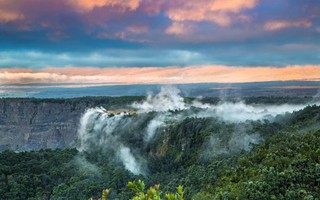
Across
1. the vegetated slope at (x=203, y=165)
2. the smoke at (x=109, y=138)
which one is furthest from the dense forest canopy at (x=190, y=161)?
the smoke at (x=109, y=138)

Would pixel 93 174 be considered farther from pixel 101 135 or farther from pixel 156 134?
pixel 101 135

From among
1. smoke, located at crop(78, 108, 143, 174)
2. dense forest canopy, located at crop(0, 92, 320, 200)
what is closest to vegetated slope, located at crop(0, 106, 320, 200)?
dense forest canopy, located at crop(0, 92, 320, 200)

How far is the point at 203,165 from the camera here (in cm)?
8188

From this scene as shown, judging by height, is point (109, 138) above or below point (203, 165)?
below

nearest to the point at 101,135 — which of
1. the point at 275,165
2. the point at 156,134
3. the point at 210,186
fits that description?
the point at 156,134

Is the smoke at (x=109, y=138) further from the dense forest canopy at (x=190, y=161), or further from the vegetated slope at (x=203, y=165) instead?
the vegetated slope at (x=203, y=165)

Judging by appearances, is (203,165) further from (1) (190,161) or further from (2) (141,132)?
(2) (141,132)

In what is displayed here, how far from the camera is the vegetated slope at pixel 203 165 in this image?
32.0 meters

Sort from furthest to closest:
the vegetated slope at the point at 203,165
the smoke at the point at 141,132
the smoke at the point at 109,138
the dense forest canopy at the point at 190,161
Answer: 1. the smoke at the point at 109,138
2. the smoke at the point at 141,132
3. the dense forest canopy at the point at 190,161
4. the vegetated slope at the point at 203,165

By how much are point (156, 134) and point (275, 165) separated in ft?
320

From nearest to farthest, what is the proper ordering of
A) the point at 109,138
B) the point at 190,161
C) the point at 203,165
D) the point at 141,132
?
the point at 203,165 → the point at 190,161 → the point at 141,132 → the point at 109,138

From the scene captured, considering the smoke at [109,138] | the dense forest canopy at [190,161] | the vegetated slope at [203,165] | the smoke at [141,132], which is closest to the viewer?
the vegetated slope at [203,165]

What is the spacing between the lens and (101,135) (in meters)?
166

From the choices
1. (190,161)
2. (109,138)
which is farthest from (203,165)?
(109,138)
